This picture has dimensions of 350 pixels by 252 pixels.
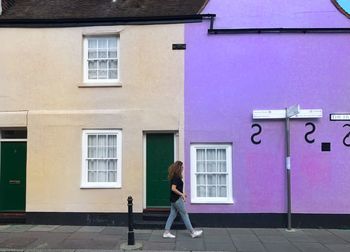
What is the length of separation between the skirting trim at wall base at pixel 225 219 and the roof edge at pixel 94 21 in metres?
5.03

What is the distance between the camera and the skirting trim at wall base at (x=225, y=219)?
38.9 feet

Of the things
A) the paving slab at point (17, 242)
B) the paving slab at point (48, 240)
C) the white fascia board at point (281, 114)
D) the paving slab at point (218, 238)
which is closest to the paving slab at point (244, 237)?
the paving slab at point (218, 238)

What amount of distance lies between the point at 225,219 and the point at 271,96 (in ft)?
11.1

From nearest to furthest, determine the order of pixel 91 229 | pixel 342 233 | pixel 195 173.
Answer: pixel 342 233 → pixel 91 229 → pixel 195 173

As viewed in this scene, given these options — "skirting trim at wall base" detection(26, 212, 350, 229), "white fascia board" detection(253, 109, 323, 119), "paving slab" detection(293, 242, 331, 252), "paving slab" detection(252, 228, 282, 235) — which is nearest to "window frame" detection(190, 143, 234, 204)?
"skirting trim at wall base" detection(26, 212, 350, 229)

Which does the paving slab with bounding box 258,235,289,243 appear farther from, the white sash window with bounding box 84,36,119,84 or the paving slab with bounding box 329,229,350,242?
the white sash window with bounding box 84,36,119,84

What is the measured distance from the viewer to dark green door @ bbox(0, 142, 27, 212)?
502 inches

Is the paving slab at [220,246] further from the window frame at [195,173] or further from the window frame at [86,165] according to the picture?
the window frame at [86,165]

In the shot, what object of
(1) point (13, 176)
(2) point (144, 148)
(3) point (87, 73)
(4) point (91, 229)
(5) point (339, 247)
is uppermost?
(3) point (87, 73)

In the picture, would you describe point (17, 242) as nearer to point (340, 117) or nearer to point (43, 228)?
point (43, 228)

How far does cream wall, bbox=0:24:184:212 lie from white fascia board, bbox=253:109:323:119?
2.01 metres

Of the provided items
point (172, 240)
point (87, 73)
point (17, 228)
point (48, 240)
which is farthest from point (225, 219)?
point (87, 73)

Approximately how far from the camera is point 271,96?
12.1 m

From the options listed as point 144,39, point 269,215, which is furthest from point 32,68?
point 269,215
